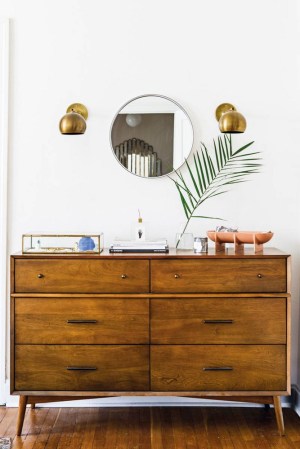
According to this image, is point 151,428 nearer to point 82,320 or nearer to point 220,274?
point 82,320

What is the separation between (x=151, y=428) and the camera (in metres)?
2.75

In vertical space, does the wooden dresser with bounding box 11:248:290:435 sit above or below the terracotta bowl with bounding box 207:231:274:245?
below

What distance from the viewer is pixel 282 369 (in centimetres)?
267

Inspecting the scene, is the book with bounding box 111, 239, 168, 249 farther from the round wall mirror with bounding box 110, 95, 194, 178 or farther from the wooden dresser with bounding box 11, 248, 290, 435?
the round wall mirror with bounding box 110, 95, 194, 178

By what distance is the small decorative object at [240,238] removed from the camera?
2738 millimetres

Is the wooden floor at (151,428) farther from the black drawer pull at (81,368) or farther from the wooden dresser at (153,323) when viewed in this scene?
the black drawer pull at (81,368)

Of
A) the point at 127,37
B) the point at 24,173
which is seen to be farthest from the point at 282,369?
the point at 127,37

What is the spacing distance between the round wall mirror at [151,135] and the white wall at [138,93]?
0.17 ft

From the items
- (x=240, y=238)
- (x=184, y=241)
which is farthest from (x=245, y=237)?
(x=184, y=241)

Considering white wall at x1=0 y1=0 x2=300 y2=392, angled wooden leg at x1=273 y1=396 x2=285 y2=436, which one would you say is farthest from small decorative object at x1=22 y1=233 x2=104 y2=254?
Result: angled wooden leg at x1=273 y1=396 x2=285 y2=436

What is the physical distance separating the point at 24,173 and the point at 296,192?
61.6 inches

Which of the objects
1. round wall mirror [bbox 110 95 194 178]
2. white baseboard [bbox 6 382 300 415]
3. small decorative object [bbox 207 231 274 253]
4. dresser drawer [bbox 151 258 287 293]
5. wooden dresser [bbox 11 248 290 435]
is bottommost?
white baseboard [bbox 6 382 300 415]

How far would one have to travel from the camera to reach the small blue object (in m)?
2.77

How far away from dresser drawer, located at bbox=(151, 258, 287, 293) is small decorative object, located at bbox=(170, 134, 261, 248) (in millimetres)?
495
